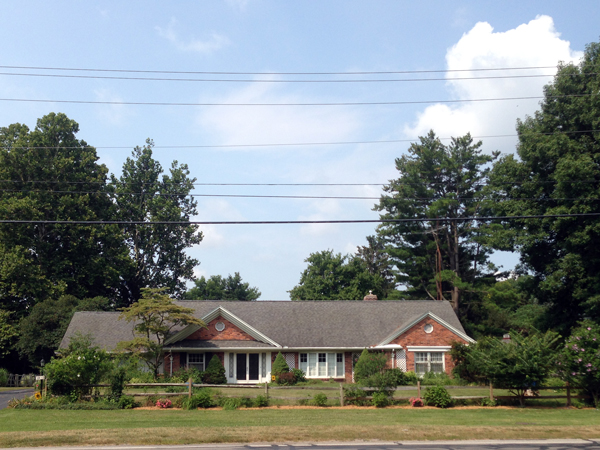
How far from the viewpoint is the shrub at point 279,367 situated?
1353 inches

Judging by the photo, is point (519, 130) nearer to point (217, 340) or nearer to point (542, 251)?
point (542, 251)

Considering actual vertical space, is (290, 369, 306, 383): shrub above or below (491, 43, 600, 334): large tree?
below

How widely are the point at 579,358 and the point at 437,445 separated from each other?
10.7 meters

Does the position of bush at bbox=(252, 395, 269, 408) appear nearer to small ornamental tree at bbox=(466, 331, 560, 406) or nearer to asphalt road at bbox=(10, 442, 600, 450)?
asphalt road at bbox=(10, 442, 600, 450)

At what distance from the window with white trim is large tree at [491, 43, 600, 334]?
531 inches

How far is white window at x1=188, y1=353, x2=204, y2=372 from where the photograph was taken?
34.7 meters

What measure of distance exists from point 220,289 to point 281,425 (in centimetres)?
6207

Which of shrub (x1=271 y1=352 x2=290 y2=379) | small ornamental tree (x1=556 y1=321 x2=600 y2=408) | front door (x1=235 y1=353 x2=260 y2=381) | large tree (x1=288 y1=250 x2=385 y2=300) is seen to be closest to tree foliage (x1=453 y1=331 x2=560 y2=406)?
small ornamental tree (x1=556 y1=321 x2=600 y2=408)

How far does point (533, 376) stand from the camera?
22.8 m

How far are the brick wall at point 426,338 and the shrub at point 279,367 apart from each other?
22.8 ft

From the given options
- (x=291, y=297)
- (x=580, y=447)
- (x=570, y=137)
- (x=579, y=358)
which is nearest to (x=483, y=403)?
(x=579, y=358)

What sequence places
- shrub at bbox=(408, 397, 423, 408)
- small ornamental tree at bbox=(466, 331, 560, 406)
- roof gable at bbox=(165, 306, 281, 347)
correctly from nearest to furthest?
small ornamental tree at bbox=(466, 331, 560, 406) < shrub at bbox=(408, 397, 423, 408) < roof gable at bbox=(165, 306, 281, 347)

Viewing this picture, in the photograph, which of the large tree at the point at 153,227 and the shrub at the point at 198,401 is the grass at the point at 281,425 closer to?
the shrub at the point at 198,401

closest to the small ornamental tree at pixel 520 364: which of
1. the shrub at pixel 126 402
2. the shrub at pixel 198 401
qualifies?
the shrub at pixel 198 401
